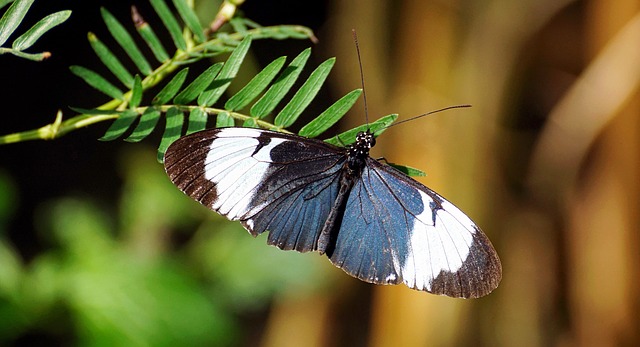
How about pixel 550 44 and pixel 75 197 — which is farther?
pixel 550 44

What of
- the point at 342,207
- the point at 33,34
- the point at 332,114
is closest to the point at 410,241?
the point at 342,207

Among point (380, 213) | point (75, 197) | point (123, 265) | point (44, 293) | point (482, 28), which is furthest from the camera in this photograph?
point (482, 28)

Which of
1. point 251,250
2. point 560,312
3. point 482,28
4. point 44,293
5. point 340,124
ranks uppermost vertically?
point 482,28

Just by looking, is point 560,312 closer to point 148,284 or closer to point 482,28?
point 482,28

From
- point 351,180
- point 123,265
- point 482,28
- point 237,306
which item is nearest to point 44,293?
point 123,265

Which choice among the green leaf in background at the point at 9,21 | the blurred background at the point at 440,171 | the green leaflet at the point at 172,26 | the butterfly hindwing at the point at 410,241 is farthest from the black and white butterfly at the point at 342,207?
the blurred background at the point at 440,171
